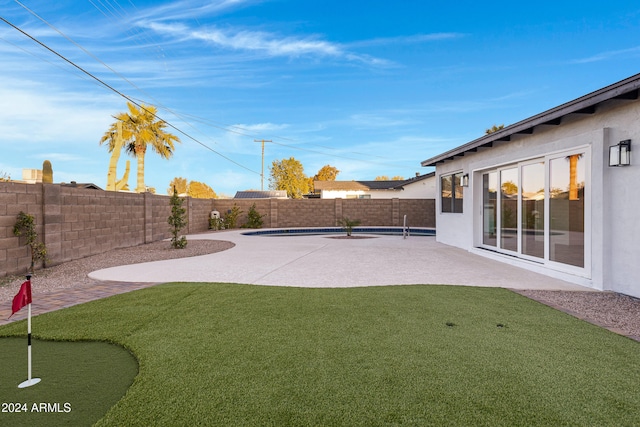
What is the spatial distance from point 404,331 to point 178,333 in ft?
7.72

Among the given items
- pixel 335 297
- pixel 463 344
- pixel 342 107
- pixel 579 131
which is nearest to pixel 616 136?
pixel 579 131

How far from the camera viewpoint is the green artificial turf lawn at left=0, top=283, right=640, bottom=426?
7.28 feet

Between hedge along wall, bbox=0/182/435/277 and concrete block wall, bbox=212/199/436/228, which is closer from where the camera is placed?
hedge along wall, bbox=0/182/435/277

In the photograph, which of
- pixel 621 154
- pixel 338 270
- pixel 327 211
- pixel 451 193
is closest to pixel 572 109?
pixel 621 154

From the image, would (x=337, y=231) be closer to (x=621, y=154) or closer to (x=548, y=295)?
(x=548, y=295)

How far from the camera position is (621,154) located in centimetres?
531

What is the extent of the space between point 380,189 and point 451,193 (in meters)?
21.2

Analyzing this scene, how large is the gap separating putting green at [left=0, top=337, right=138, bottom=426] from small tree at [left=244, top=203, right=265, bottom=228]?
17.8m

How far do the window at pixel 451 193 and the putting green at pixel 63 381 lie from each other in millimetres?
10779

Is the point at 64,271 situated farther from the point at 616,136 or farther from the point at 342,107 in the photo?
the point at 342,107

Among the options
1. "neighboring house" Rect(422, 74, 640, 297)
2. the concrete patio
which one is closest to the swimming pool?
the concrete patio

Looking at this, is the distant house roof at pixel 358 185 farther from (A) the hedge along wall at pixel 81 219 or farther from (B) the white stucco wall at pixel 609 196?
(B) the white stucco wall at pixel 609 196

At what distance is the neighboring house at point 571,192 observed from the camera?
5.32 metres

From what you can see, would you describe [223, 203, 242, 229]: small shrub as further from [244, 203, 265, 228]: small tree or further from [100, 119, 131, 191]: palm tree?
[100, 119, 131, 191]: palm tree
